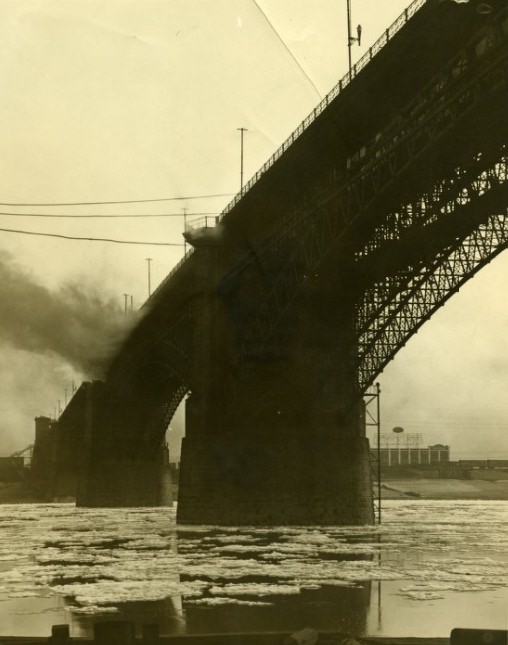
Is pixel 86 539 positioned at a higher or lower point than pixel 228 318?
lower

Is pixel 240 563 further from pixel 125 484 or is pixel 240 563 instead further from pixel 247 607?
pixel 125 484

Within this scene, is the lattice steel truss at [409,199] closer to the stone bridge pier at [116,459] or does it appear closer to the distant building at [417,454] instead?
the stone bridge pier at [116,459]

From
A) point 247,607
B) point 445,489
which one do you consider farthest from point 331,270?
point 445,489

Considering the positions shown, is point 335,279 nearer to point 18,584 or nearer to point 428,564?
point 428,564

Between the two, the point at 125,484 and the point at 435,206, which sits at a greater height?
the point at 435,206

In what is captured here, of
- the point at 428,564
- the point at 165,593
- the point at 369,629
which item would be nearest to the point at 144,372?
the point at 428,564

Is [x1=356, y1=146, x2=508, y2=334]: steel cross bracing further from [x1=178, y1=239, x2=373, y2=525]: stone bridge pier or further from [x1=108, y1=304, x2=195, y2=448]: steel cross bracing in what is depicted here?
[x1=108, y1=304, x2=195, y2=448]: steel cross bracing
